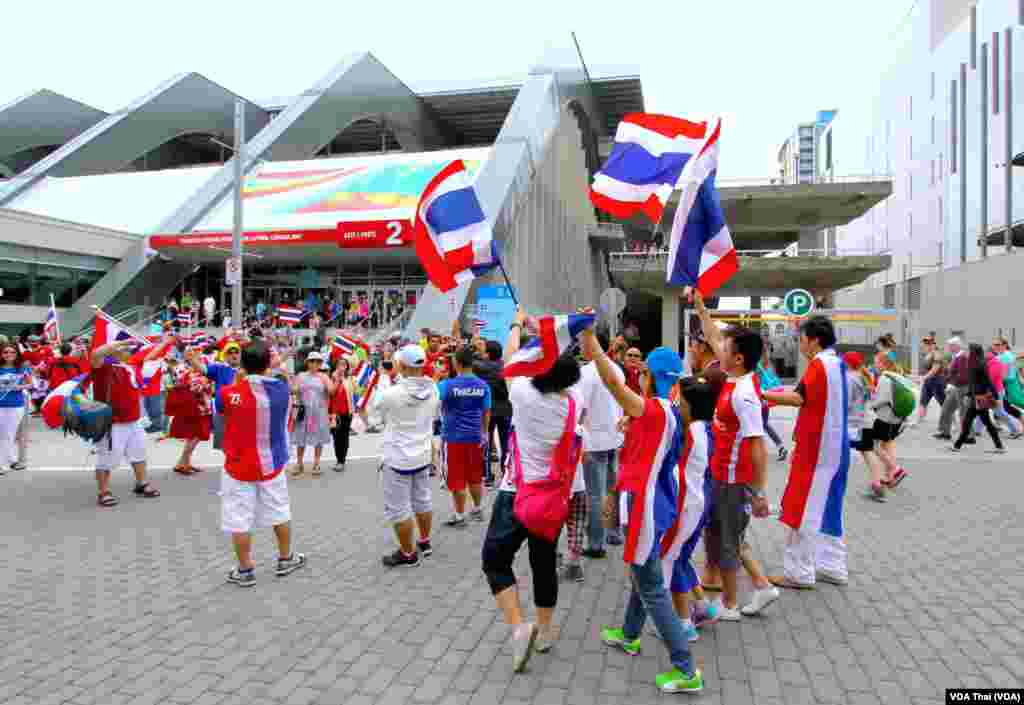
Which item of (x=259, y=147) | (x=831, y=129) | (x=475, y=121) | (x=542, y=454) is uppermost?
(x=831, y=129)

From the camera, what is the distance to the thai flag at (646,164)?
6605mm

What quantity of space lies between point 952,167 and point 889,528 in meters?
38.7

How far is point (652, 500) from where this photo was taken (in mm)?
3482

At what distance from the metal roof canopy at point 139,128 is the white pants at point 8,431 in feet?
91.6

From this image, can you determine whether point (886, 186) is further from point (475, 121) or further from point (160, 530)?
point (160, 530)

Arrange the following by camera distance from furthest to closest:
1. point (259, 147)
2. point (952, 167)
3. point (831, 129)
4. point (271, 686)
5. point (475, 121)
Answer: point (831, 129)
point (475, 121)
point (952, 167)
point (259, 147)
point (271, 686)

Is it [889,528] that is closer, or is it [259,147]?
[889,528]

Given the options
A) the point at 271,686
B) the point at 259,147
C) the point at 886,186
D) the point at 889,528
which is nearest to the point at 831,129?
the point at 886,186

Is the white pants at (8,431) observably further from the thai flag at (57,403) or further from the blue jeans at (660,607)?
the blue jeans at (660,607)

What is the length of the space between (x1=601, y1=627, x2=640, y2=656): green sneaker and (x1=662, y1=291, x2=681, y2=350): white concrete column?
101 ft

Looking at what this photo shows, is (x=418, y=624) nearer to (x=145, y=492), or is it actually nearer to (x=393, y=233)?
(x=145, y=492)

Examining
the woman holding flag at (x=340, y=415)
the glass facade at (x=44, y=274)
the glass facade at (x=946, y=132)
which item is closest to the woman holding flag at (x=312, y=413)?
the woman holding flag at (x=340, y=415)

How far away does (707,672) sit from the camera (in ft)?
11.8

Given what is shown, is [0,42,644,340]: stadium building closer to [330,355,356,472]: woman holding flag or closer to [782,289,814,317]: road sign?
[782,289,814,317]: road sign
